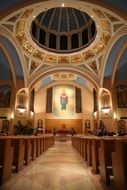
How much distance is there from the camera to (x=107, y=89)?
Answer: 52.7 feet

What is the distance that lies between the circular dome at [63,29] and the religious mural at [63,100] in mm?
7998

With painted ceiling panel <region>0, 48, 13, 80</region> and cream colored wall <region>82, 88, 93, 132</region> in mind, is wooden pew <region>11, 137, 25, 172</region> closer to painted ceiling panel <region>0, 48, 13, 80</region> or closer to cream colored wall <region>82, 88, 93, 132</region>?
painted ceiling panel <region>0, 48, 13, 80</region>

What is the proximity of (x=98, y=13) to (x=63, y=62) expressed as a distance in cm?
727

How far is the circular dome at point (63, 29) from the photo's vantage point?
16.6 m

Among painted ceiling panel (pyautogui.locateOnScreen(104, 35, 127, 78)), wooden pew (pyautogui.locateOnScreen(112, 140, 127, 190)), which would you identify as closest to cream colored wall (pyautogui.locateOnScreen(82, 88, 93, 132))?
painted ceiling panel (pyautogui.locateOnScreen(104, 35, 127, 78))

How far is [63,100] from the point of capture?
23.5m

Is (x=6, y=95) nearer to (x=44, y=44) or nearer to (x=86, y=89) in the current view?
(x=44, y=44)

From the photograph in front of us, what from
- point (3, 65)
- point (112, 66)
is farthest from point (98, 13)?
point (3, 65)

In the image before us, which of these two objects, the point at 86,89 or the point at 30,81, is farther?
the point at 86,89

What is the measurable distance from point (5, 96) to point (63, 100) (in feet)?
32.0

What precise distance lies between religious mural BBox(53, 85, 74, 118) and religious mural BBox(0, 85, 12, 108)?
8782 mm

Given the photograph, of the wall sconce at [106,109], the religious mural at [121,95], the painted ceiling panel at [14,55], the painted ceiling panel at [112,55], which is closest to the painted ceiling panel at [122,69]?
the painted ceiling panel at [112,55]

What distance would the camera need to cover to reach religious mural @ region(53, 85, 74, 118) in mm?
23103

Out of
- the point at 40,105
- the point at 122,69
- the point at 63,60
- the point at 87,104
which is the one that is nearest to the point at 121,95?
the point at 122,69
